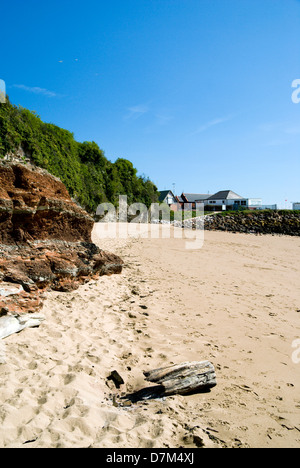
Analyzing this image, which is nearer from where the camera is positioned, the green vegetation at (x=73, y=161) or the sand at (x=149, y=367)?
the sand at (x=149, y=367)

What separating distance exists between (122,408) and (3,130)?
50.0 ft

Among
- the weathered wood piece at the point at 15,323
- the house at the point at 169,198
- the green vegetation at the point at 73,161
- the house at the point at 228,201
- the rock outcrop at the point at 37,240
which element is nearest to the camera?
the weathered wood piece at the point at 15,323

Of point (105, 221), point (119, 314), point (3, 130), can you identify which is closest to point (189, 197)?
point (105, 221)

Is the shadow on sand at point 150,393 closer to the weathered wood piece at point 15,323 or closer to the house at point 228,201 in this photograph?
the weathered wood piece at point 15,323

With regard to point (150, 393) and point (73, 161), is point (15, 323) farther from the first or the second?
point (73, 161)

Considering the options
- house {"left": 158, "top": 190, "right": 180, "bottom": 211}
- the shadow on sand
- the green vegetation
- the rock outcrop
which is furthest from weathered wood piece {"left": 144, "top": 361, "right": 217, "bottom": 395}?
house {"left": 158, "top": 190, "right": 180, "bottom": 211}

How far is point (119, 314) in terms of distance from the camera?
507 cm

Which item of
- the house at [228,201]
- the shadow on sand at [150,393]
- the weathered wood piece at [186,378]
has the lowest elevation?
the shadow on sand at [150,393]

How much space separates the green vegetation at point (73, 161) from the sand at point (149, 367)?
40.2 feet

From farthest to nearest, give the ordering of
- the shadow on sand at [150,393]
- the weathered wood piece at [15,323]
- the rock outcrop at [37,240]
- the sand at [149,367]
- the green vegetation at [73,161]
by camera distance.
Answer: the green vegetation at [73,161], the rock outcrop at [37,240], the weathered wood piece at [15,323], the shadow on sand at [150,393], the sand at [149,367]

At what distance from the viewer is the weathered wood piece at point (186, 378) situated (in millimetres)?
2866

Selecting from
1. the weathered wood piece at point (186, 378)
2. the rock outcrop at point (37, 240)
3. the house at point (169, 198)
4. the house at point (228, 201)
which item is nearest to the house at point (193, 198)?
the house at point (228, 201)

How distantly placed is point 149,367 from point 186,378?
0.72 metres

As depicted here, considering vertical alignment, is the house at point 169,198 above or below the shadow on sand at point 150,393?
above
